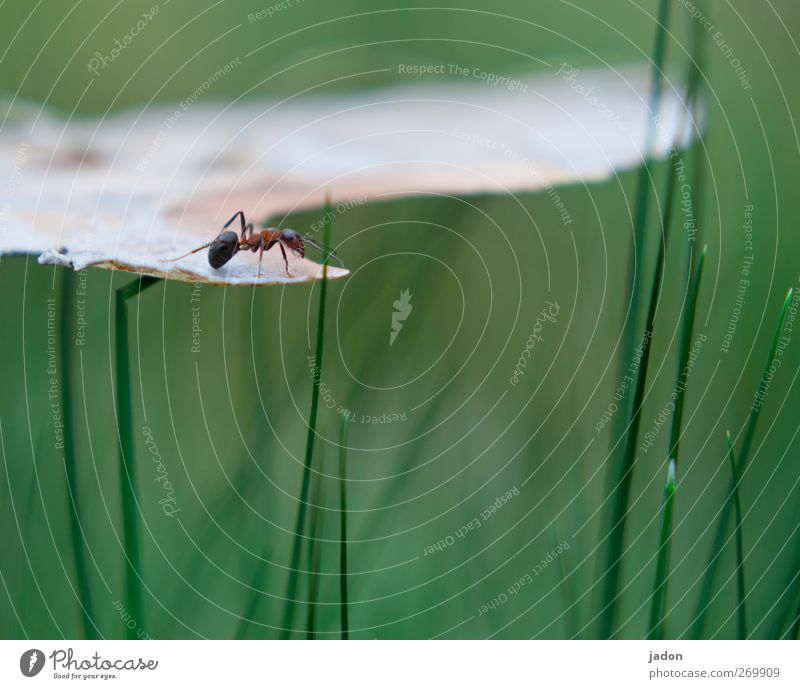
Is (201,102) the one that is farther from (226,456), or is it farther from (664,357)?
(664,357)

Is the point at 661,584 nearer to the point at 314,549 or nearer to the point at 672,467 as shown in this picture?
the point at 672,467

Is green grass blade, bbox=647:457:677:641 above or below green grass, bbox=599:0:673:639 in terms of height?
below

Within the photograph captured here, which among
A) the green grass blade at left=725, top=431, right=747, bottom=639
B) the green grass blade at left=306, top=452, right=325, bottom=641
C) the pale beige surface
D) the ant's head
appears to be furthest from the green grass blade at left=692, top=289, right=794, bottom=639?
the ant's head

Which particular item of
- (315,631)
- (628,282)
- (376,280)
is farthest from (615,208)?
(315,631)

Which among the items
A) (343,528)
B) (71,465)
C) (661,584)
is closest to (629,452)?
(661,584)

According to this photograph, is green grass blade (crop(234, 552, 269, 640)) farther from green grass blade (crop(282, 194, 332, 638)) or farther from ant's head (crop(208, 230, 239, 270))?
ant's head (crop(208, 230, 239, 270))
